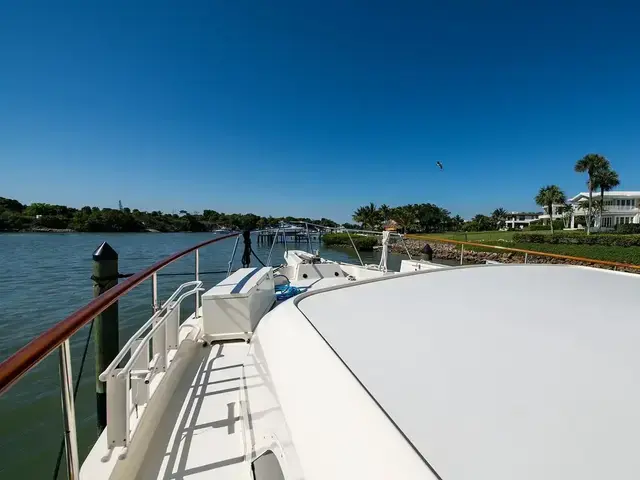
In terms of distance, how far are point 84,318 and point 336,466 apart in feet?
2.82

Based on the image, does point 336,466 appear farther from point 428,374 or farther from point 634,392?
point 634,392

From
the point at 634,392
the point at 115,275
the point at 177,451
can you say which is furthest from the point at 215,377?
the point at 634,392

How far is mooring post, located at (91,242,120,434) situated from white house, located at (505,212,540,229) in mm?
80922

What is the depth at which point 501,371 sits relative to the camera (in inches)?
34.0

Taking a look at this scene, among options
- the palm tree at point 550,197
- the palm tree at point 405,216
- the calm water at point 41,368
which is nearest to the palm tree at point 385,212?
the palm tree at point 405,216

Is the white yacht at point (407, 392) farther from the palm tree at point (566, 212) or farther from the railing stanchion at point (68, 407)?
the palm tree at point (566, 212)

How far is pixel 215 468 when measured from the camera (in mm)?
1360

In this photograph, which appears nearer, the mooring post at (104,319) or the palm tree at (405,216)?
the mooring post at (104,319)

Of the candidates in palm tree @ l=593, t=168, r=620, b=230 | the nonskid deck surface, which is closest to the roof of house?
palm tree @ l=593, t=168, r=620, b=230

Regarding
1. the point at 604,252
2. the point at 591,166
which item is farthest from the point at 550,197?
the point at 604,252

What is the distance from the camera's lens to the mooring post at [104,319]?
2346 millimetres

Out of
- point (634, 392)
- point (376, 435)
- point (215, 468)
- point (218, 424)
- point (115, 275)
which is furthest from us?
point (115, 275)

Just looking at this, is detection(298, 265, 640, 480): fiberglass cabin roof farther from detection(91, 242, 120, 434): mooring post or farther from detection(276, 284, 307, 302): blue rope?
detection(276, 284, 307, 302): blue rope

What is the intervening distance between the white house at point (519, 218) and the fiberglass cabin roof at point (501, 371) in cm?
8051
